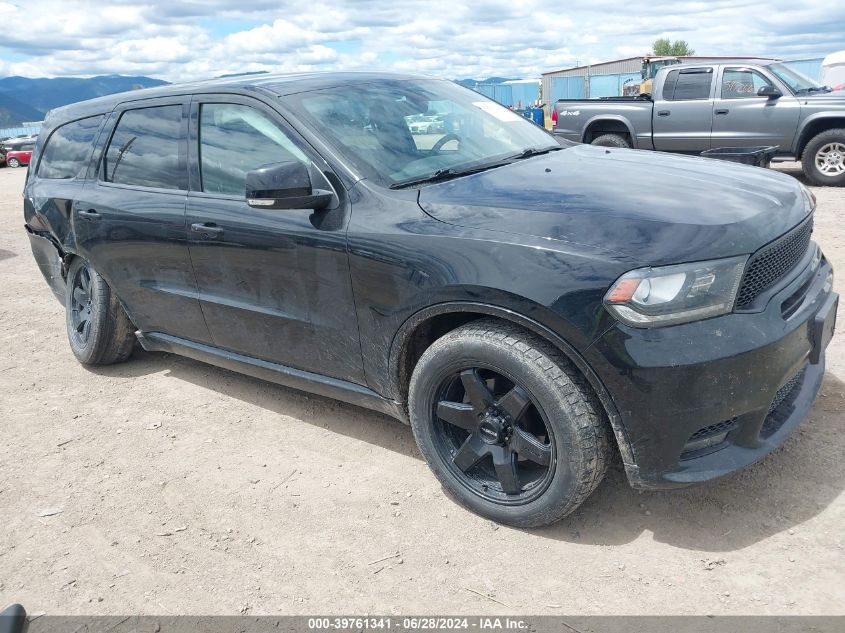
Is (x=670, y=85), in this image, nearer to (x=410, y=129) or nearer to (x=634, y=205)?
(x=410, y=129)

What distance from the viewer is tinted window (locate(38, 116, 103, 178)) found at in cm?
453

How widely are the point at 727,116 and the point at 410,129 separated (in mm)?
9081

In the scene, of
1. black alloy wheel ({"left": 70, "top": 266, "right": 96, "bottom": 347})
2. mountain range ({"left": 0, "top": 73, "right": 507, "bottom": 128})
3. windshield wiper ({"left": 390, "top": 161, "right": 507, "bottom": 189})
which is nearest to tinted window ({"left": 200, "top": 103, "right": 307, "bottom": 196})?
windshield wiper ({"left": 390, "top": 161, "right": 507, "bottom": 189})

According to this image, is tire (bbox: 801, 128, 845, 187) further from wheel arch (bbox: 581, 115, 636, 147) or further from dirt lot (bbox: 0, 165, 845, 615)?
dirt lot (bbox: 0, 165, 845, 615)

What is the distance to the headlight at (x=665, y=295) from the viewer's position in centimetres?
234

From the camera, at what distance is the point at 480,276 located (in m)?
2.58

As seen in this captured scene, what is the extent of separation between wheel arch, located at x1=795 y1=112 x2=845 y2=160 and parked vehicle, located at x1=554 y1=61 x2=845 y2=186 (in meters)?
0.01

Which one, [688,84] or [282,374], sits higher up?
[688,84]

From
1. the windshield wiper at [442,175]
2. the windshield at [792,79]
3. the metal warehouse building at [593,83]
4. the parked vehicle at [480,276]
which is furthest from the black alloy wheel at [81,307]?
the metal warehouse building at [593,83]

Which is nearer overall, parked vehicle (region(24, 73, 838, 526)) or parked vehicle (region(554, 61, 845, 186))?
parked vehicle (region(24, 73, 838, 526))

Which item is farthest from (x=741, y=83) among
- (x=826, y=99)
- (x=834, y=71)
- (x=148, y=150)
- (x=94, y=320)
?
A: (x=834, y=71)

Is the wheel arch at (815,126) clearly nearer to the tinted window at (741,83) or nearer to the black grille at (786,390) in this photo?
the tinted window at (741,83)

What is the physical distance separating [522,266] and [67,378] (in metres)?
3.73

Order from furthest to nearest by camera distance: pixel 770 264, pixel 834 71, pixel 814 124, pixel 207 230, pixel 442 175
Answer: pixel 834 71, pixel 814 124, pixel 207 230, pixel 442 175, pixel 770 264
